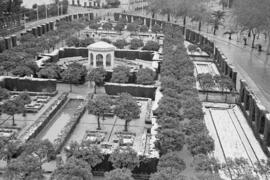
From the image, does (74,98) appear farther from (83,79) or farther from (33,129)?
(33,129)

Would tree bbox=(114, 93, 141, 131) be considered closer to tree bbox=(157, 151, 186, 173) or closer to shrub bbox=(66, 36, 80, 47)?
tree bbox=(157, 151, 186, 173)

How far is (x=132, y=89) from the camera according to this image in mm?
35938

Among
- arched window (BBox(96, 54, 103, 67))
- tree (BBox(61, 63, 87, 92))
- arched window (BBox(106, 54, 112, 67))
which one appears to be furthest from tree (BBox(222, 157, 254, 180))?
arched window (BBox(96, 54, 103, 67))

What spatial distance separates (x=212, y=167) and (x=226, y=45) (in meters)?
47.6

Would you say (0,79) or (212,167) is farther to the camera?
(0,79)

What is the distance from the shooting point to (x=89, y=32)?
7231cm

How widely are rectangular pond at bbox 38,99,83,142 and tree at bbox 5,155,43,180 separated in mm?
7804

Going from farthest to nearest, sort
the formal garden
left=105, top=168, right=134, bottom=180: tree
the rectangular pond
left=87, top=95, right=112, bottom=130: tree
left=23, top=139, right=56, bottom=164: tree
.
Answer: left=87, top=95, right=112, bottom=130: tree → the rectangular pond → left=23, top=139, right=56, bottom=164: tree → the formal garden → left=105, top=168, right=134, bottom=180: tree

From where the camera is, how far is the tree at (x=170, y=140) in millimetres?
23281

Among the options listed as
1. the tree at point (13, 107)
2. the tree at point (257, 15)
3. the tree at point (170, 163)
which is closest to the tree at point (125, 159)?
the tree at point (170, 163)

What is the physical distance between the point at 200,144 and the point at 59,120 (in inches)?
519

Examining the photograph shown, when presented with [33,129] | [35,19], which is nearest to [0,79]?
[33,129]

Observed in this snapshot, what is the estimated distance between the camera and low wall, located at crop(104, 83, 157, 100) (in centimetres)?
3584

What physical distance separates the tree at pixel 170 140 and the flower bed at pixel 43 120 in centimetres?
925
